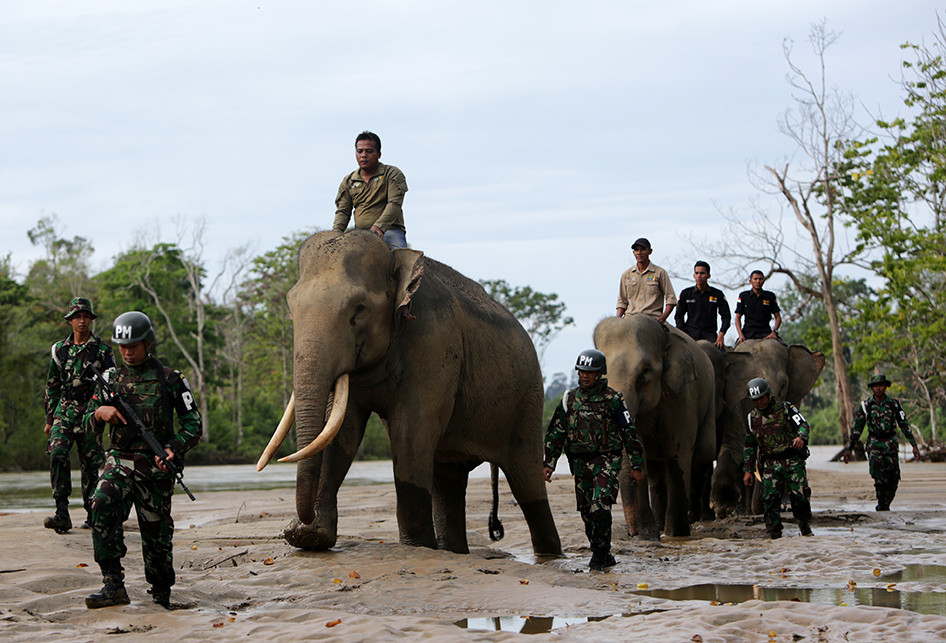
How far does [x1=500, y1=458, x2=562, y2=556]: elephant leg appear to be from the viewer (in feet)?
36.7

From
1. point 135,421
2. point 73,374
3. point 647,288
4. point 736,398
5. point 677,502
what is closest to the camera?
point 135,421

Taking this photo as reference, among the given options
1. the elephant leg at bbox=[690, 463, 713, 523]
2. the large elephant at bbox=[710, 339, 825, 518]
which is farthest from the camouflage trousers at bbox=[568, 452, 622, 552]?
the large elephant at bbox=[710, 339, 825, 518]

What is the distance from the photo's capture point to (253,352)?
212ft

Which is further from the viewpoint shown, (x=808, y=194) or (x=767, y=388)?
(x=808, y=194)

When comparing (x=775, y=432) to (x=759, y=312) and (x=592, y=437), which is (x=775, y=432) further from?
(x=759, y=312)

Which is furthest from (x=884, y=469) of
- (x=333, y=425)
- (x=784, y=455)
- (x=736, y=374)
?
(x=333, y=425)

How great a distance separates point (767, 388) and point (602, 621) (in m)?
6.43

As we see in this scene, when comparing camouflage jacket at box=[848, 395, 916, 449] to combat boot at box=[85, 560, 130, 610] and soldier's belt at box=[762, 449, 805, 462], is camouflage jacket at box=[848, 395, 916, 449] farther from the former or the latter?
combat boot at box=[85, 560, 130, 610]

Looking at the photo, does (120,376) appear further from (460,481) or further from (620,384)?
(620,384)

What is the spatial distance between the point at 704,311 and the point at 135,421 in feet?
35.2

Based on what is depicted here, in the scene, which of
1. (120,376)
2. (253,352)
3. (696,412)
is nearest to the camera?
(120,376)

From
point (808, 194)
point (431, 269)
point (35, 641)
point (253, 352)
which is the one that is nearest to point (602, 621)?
point (35, 641)

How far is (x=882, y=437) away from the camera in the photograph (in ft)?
52.5

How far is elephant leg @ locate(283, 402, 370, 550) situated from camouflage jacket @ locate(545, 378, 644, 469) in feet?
6.23
